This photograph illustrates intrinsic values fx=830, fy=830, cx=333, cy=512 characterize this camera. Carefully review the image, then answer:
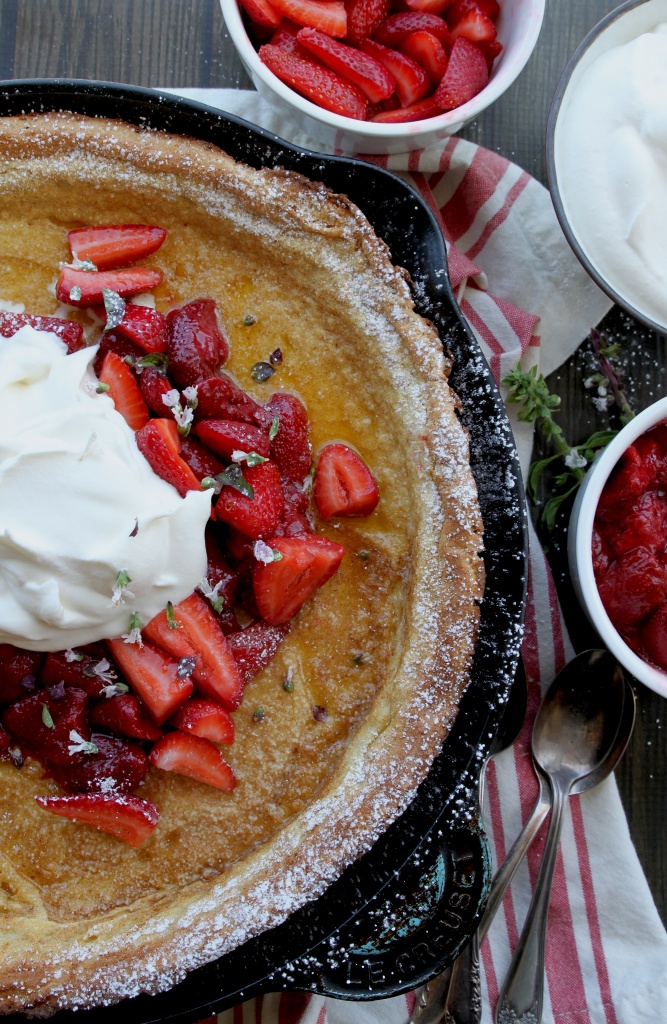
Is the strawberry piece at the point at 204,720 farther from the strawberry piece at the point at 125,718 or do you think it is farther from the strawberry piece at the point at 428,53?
the strawberry piece at the point at 428,53

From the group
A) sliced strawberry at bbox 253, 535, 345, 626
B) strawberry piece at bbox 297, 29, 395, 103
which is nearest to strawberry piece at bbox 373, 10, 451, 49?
strawberry piece at bbox 297, 29, 395, 103

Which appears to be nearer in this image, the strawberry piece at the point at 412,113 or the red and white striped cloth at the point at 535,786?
the strawberry piece at the point at 412,113

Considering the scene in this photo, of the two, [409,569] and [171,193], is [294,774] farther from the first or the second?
[171,193]

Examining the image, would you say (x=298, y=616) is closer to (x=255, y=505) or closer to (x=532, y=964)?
(x=255, y=505)

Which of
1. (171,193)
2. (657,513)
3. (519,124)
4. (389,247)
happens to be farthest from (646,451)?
(171,193)

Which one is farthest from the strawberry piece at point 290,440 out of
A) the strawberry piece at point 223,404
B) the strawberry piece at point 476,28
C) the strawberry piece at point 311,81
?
the strawberry piece at point 476,28

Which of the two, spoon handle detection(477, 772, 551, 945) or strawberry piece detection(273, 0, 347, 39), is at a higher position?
strawberry piece detection(273, 0, 347, 39)

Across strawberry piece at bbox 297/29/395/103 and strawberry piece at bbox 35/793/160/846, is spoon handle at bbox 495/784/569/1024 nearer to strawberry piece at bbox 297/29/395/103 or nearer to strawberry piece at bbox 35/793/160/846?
strawberry piece at bbox 35/793/160/846
